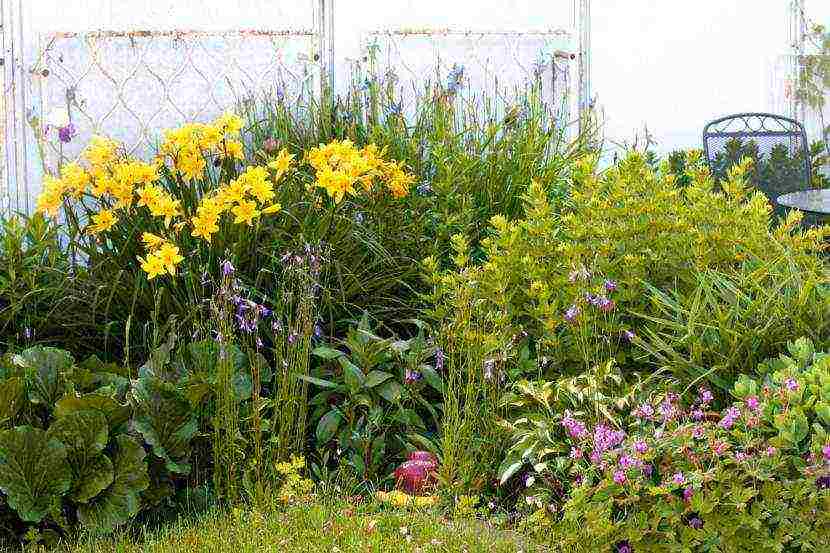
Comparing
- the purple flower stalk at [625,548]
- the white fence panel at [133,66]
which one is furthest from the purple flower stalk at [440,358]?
the white fence panel at [133,66]

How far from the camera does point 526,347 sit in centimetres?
338

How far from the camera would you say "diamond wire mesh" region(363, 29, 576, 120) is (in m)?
5.36

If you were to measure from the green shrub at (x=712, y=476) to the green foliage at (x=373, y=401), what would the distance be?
65 centimetres

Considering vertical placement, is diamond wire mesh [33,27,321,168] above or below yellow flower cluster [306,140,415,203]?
above

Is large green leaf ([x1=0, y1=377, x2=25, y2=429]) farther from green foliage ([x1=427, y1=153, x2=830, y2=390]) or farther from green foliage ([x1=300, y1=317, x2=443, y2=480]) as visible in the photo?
green foliage ([x1=427, y1=153, x2=830, y2=390])

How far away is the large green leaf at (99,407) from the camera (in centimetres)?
306

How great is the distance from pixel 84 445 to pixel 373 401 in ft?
2.77

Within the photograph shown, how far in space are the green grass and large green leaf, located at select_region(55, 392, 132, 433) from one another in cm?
33

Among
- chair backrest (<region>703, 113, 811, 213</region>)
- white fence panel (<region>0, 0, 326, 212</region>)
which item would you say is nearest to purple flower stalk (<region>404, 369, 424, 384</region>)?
white fence panel (<region>0, 0, 326, 212</region>)

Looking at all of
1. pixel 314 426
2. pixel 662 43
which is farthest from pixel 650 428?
pixel 662 43

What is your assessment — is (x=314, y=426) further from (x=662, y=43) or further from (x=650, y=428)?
(x=662, y=43)

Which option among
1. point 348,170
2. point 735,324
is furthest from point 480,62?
point 735,324

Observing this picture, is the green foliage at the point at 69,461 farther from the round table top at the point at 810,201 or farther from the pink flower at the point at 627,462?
the round table top at the point at 810,201

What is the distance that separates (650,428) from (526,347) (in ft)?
2.27
